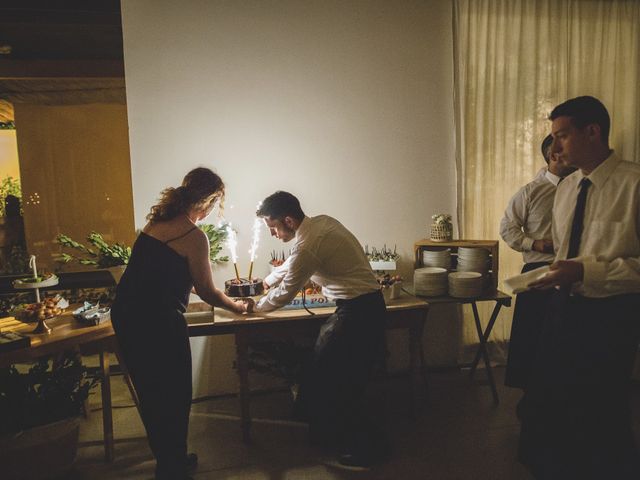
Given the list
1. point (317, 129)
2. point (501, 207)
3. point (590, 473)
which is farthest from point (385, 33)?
point (590, 473)

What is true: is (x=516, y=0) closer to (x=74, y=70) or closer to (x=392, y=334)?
(x=392, y=334)

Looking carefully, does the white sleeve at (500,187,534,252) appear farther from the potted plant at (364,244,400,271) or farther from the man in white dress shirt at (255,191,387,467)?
the man in white dress shirt at (255,191,387,467)

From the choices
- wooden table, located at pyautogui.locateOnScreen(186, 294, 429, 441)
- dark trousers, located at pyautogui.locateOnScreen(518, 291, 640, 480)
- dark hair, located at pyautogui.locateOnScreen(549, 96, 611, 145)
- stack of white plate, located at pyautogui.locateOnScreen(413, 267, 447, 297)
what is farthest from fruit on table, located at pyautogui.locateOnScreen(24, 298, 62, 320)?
dark hair, located at pyautogui.locateOnScreen(549, 96, 611, 145)

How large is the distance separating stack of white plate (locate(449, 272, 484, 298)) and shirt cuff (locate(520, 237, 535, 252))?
37 centimetres

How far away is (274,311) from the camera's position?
3.13m

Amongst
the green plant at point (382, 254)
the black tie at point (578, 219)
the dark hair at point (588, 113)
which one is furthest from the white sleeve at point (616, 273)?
the green plant at point (382, 254)

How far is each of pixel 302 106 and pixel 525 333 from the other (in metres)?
2.42

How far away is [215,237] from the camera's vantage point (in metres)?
3.52

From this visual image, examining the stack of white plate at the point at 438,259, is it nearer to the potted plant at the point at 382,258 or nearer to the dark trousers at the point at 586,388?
the potted plant at the point at 382,258

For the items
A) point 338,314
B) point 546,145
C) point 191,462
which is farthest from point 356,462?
point 546,145

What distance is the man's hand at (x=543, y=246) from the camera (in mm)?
3291

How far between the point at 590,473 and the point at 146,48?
398 centimetres

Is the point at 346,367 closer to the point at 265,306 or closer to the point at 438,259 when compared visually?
the point at 265,306

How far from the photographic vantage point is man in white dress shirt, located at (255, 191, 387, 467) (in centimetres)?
274
